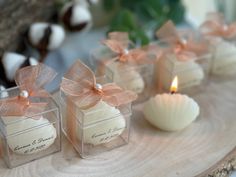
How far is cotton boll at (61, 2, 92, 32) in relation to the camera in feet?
2.71

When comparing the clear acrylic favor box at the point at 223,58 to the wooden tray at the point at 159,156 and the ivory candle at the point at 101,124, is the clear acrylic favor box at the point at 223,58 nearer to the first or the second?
the wooden tray at the point at 159,156

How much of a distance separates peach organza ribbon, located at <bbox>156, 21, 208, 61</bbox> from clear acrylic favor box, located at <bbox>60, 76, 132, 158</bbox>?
0.49 feet

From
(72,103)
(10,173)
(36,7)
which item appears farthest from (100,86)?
(36,7)

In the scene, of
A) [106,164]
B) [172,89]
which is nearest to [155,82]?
[172,89]

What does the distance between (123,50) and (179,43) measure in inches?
3.7

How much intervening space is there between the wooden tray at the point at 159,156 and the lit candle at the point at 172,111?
15 millimetres

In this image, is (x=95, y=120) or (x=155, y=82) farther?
(x=155, y=82)

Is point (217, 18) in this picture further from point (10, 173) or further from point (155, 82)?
point (10, 173)

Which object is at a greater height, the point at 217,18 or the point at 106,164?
the point at 217,18

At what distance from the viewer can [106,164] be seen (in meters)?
0.60

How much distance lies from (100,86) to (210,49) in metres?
0.23

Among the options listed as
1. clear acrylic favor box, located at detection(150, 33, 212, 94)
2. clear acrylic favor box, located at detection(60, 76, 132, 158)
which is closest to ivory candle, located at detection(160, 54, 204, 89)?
clear acrylic favor box, located at detection(150, 33, 212, 94)

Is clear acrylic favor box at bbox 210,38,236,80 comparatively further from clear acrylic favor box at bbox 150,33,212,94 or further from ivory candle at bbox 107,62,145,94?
ivory candle at bbox 107,62,145,94

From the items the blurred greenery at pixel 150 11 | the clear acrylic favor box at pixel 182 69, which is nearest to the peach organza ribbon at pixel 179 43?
the clear acrylic favor box at pixel 182 69
